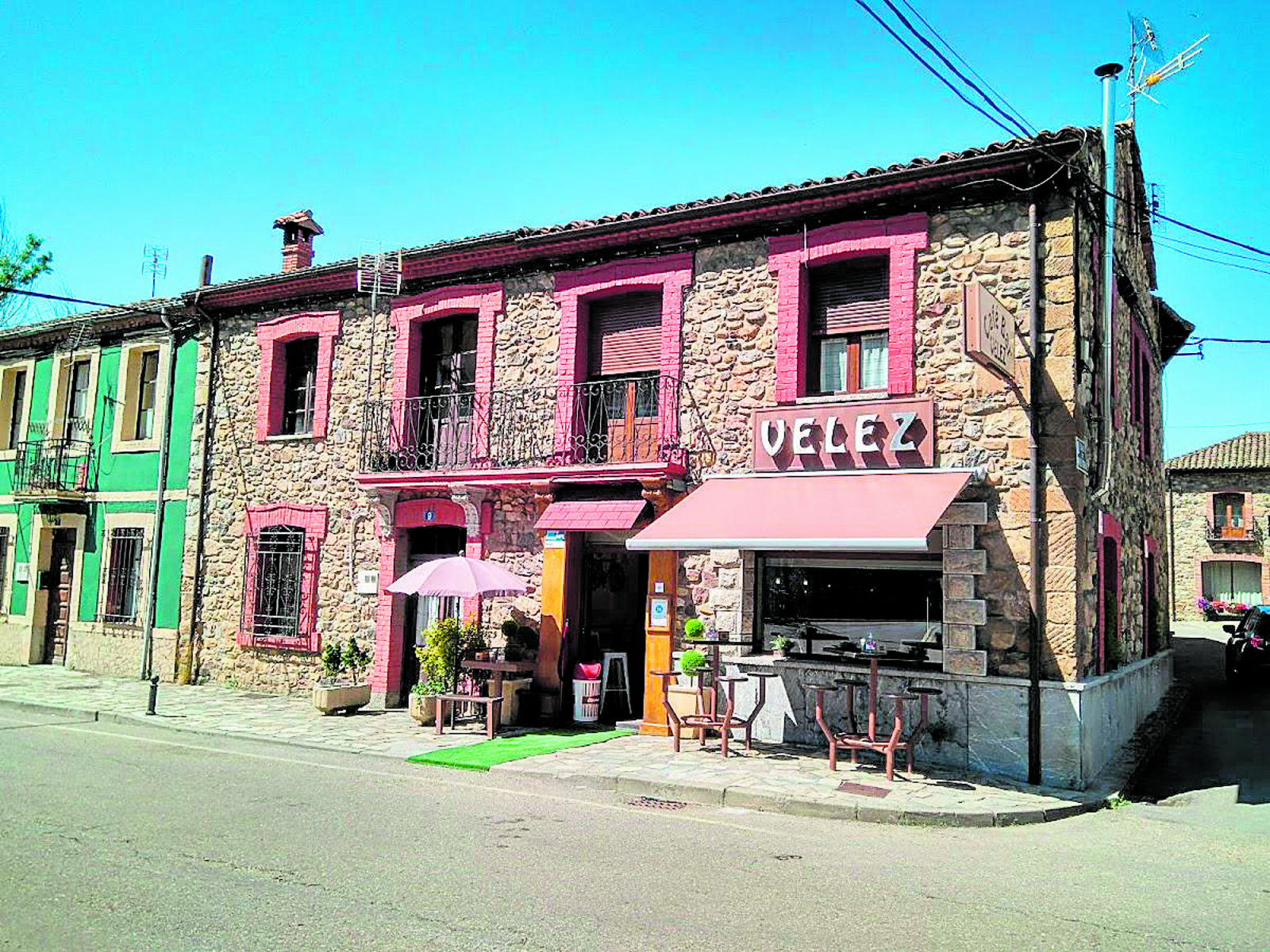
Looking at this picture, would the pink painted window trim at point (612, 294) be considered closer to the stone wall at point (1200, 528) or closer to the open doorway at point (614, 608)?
the open doorway at point (614, 608)

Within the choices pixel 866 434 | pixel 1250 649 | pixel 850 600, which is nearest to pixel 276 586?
pixel 850 600

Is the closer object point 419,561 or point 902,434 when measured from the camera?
point 902,434

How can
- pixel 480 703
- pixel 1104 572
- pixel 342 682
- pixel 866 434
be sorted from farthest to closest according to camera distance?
pixel 342 682 < pixel 480 703 < pixel 1104 572 < pixel 866 434

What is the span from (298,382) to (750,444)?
8361 mm

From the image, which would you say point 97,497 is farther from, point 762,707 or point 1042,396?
point 1042,396

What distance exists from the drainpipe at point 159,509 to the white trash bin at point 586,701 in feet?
27.3

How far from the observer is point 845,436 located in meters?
10.8

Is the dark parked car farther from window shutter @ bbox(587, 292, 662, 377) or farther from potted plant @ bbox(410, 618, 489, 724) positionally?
potted plant @ bbox(410, 618, 489, 724)

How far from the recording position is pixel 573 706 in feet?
40.7

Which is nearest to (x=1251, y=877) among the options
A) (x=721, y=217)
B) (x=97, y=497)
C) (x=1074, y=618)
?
(x=1074, y=618)

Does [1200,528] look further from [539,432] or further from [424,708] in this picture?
[424,708]

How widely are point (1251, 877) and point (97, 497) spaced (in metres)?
18.1

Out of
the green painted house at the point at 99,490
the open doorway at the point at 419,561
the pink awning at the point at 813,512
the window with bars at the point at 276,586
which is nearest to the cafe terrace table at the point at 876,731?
the pink awning at the point at 813,512

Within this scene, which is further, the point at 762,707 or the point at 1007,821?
the point at 762,707
